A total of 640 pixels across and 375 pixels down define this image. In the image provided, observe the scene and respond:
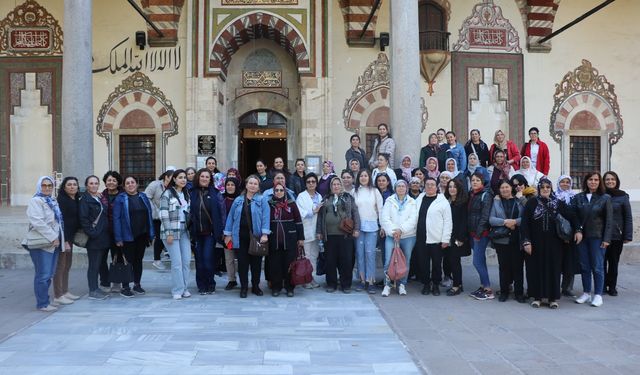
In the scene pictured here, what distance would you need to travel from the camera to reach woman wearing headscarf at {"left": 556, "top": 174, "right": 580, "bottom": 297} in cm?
687

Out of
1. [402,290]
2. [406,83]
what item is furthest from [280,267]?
[406,83]

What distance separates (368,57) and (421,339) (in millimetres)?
10245

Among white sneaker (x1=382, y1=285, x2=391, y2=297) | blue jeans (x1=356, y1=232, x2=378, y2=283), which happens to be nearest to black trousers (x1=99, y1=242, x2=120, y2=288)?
blue jeans (x1=356, y1=232, x2=378, y2=283)

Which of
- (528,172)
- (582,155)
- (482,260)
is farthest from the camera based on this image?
(582,155)

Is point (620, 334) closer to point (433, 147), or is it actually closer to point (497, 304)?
point (497, 304)

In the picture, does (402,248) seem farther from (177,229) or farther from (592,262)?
(177,229)

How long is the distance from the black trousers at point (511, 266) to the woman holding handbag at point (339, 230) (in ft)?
5.91

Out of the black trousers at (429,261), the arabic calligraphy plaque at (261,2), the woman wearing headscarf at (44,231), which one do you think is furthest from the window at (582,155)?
the woman wearing headscarf at (44,231)

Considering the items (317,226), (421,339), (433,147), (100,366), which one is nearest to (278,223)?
(317,226)

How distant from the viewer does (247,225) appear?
723 cm

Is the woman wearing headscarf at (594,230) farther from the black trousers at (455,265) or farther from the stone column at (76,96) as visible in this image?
the stone column at (76,96)

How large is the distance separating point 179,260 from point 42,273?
153cm

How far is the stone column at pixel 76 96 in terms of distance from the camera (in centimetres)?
973

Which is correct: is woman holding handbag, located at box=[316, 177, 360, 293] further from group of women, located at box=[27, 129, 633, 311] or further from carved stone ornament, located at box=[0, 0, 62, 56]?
carved stone ornament, located at box=[0, 0, 62, 56]
